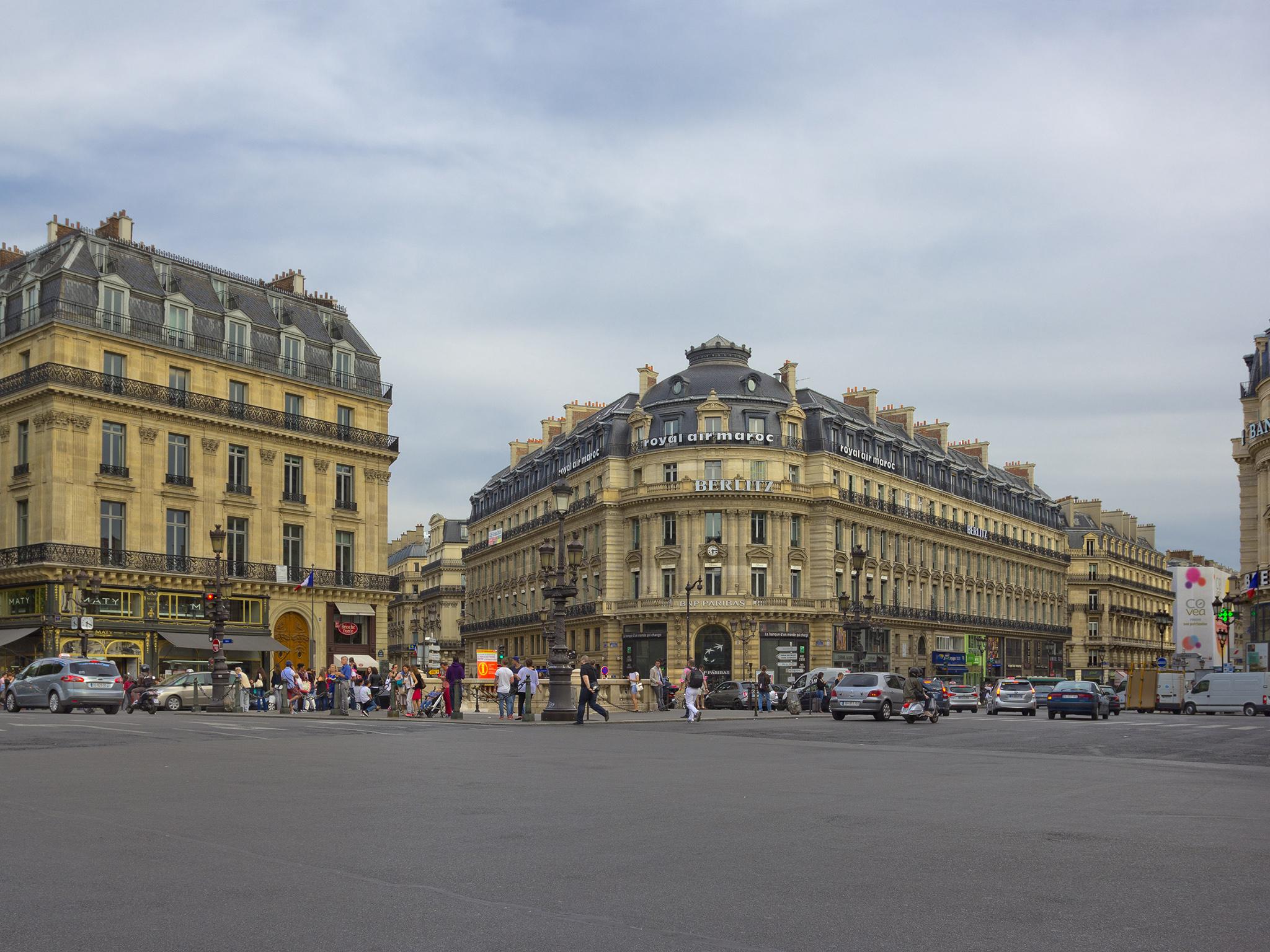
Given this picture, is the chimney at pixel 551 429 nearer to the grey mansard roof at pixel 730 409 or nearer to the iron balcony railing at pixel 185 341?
the grey mansard roof at pixel 730 409

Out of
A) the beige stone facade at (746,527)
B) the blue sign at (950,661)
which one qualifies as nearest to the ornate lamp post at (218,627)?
the beige stone facade at (746,527)

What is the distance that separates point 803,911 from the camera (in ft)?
23.4

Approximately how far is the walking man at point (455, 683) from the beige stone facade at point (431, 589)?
2776 inches

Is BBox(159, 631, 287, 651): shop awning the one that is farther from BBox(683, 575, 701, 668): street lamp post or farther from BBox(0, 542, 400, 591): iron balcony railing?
BBox(683, 575, 701, 668): street lamp post

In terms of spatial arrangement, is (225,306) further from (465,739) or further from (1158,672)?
(1158,672)

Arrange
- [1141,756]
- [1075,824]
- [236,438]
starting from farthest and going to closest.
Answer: [236,438]
[1141,756]
[1075,824]

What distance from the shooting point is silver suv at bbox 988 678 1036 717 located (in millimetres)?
51344

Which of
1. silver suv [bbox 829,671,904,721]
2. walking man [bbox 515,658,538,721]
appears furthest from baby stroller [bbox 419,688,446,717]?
silver suv [bbox 829,671,904,721]

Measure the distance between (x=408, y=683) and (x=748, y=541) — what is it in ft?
103

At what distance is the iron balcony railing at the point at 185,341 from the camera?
48625 millimetres

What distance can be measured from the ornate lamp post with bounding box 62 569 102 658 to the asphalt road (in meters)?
24.6

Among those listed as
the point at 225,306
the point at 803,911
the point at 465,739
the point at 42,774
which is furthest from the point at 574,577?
the point at 803,911

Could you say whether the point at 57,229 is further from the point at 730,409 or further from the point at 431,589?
the point at 431,589

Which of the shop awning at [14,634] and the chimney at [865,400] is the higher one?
the chimney at [865,400]
